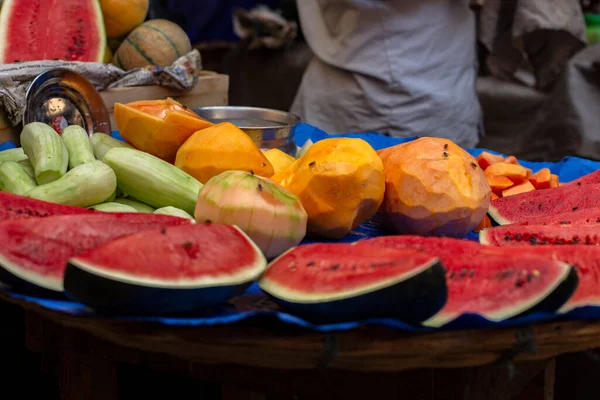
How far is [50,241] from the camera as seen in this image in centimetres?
98

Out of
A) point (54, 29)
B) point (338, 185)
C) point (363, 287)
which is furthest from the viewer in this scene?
point (54, 29)

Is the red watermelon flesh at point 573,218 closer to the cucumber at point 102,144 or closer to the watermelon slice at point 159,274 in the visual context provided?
the watermelon slice at point 159,274

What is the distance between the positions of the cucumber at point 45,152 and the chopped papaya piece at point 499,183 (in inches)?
40.6

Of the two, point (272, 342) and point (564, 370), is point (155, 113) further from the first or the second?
point (564, 370)

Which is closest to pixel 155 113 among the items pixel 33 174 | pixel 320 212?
pixel 33 174

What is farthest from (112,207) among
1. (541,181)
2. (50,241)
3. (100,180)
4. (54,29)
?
(54,29)

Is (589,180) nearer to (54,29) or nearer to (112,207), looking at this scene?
(112,207)

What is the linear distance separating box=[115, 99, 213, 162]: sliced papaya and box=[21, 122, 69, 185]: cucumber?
0.49ft

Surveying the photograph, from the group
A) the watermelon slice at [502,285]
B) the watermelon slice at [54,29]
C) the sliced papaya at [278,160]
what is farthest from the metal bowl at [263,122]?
the watermelon slice at [502,285]

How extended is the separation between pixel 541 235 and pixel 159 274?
0.76 metres

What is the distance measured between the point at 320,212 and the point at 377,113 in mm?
1623

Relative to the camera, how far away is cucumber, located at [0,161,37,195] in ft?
4.33

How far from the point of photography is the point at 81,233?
1004 mm

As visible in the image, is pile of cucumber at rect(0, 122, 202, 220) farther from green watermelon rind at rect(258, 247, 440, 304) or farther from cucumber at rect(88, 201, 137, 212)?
green watermelon rind at rect(258, 247, 440, 304)
